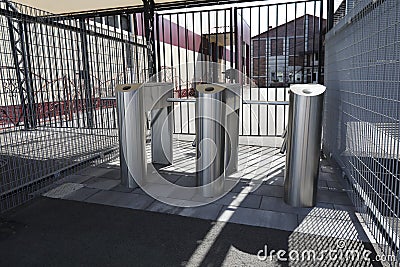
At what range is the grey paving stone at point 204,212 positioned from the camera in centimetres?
246

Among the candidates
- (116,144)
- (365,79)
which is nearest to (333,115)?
(365,79)

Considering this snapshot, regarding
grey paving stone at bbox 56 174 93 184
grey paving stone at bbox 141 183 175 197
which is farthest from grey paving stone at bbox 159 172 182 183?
grey paving stone at bbox 56 174 93 184

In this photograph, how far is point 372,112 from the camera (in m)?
2.07

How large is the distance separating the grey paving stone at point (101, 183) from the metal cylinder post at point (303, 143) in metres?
1.80

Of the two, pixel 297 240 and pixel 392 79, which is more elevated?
pixel 392 79

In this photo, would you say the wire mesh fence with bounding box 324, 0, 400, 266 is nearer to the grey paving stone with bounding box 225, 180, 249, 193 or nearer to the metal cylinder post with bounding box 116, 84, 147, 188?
the grey paving stone with bounding box 225, 180, 249, 193

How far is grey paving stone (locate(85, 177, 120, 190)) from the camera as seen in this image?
3.17 meters

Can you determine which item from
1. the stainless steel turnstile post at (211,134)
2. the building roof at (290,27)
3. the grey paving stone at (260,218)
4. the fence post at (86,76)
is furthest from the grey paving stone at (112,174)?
the building roof at (290,27)

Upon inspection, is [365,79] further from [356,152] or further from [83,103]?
[83,103]

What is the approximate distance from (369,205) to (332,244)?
0.45m

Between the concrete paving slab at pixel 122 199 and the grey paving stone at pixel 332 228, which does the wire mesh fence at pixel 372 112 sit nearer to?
the grey paving stone at pixel 332 228

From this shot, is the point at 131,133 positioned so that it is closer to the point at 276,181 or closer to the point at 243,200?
the point at 243,200

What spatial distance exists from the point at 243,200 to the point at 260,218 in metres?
0.38

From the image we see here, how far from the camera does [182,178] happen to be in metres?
3.38
